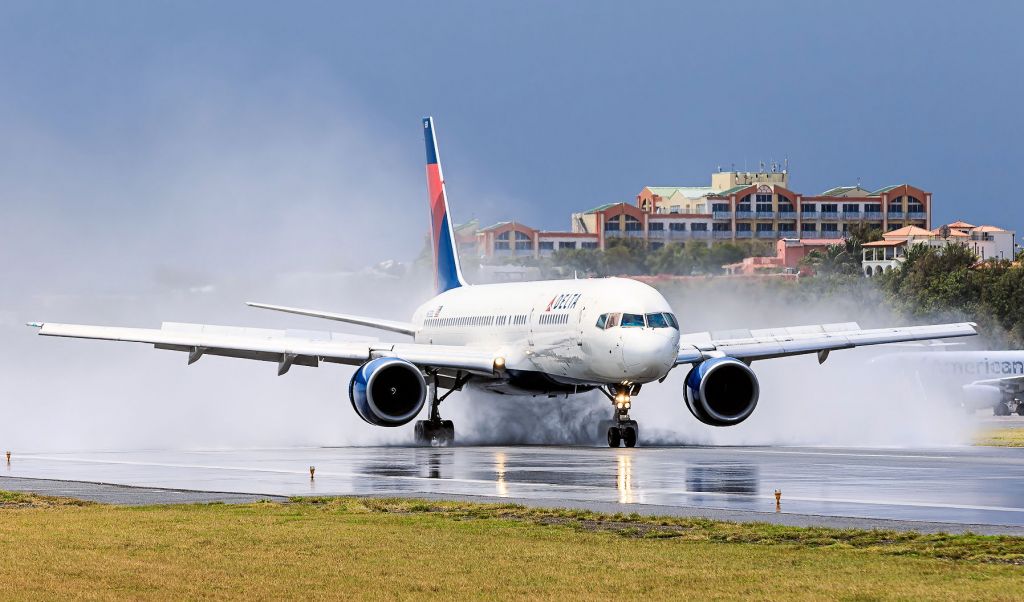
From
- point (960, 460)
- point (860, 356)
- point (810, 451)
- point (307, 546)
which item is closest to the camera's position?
point (307, 546)

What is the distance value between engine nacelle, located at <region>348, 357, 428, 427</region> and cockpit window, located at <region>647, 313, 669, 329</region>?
5.78m

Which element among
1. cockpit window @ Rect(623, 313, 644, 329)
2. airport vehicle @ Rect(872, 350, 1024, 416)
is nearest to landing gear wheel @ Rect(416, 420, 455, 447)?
cockpit window @ Rect(623, 313, 644, 329)

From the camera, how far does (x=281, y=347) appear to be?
148 ft

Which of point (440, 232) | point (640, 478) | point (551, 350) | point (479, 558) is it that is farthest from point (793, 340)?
point (479, 558)

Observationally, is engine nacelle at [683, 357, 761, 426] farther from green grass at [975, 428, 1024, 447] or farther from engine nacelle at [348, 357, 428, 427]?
engine nacelle at [348, 357, 428, 427]

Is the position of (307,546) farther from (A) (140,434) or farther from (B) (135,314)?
(B) (135,314)

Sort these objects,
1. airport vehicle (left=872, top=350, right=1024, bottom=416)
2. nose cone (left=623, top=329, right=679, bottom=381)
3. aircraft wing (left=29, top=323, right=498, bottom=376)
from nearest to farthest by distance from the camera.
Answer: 1. nose cone (left=623, top=329, right=679, bottom=381)
2. aircraft wing (left=29, top=323, right=498, bottom=376)
3. airport vehicle (left=872, top=350, right=1024, bottom=416)

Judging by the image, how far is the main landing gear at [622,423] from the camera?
4219 cm

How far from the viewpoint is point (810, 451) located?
3956 centimetres

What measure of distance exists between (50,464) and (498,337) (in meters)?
15.5

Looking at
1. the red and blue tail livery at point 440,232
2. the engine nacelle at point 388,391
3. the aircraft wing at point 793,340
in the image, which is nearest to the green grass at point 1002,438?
the aircraft wing at point 793,340

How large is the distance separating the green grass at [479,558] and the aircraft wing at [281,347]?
867 inches

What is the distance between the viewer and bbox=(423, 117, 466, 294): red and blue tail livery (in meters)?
57.7

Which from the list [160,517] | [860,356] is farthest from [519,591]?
[860,356]
